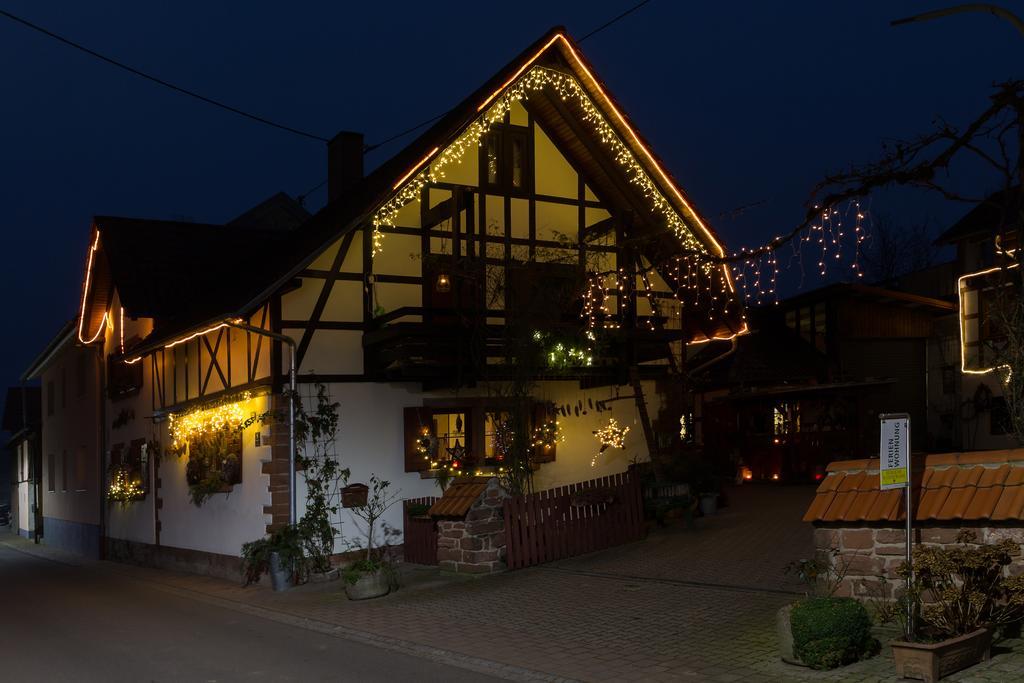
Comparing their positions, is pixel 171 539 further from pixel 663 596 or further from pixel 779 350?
pixel 779 350

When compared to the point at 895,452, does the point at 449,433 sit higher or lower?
lower

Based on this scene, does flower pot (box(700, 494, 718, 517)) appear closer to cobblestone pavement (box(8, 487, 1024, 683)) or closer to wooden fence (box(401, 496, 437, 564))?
cobblestone pavement (box(8, 487, 1024, 683))

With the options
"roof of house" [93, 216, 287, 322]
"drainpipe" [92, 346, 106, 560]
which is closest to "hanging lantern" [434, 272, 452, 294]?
"roof of house" [93, 216, 287, 322]

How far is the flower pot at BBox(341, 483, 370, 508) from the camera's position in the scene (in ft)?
52.5

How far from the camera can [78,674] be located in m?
9.36

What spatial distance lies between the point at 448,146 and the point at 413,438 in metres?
4.75

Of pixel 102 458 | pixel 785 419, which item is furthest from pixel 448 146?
pixel 102 458

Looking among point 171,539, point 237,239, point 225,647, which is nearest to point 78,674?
point 225,647

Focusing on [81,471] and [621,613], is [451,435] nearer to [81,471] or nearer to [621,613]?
[621,613]

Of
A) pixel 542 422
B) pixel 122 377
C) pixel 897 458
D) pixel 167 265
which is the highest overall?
pixel 167 265

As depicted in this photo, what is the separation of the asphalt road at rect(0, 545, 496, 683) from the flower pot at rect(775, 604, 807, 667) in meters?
2.41

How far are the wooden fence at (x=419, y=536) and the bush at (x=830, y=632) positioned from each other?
8291 millimetres

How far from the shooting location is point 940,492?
868cm

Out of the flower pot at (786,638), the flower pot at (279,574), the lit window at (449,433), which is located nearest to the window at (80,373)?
the lit window at (449,433)
